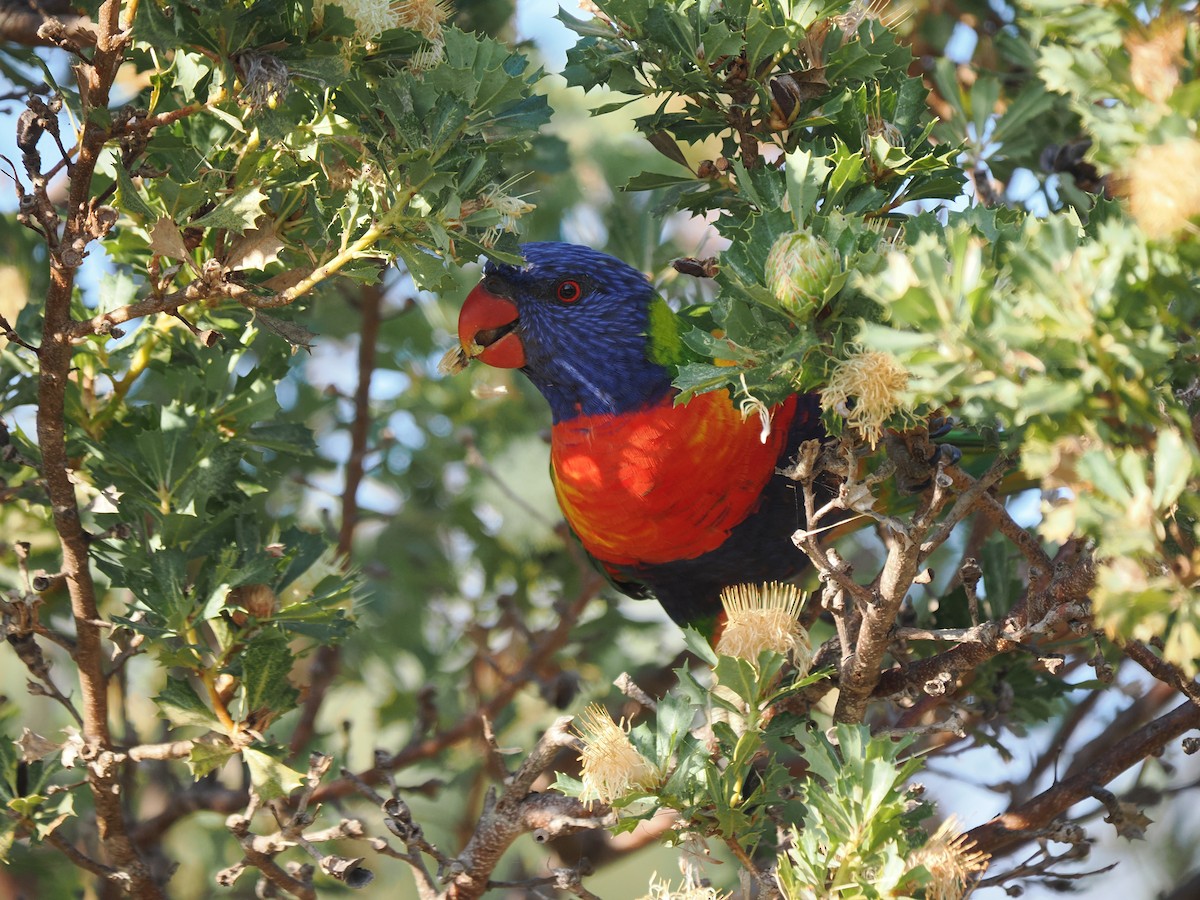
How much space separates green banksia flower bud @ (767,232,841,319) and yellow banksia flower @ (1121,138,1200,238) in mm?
356

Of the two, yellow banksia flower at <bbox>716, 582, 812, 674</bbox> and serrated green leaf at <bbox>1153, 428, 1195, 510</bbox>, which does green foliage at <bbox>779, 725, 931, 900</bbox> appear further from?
serrated green leaf at <bbox>1153, 428, 1195, 510</bbox>

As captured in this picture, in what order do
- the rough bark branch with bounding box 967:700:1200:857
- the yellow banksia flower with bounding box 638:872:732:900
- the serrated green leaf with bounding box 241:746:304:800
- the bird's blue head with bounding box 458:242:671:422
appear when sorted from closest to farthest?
the yellow banksia flower with bounding box 638:872:732:900, the serrated green leaf with bounding box 241:746:304:800, the rough bark branch with bounding box 967:700:1200:857, the bird's blue head with bounding box 458:242:671:422

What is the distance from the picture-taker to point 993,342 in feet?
3.38

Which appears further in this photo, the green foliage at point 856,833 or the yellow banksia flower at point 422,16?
the yellow banksia flower at point 422,16

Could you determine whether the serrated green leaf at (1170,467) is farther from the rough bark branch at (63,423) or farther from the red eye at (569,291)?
the red eye at (569,291)

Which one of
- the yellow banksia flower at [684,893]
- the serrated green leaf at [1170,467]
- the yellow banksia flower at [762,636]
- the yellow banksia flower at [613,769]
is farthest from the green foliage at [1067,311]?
the yellow banksia flower at [684,893]

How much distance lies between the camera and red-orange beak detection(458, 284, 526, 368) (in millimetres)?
2334

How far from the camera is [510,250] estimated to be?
68.2 inches

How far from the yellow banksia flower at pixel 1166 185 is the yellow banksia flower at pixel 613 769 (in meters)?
0.90

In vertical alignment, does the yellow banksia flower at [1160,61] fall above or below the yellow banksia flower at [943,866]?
above

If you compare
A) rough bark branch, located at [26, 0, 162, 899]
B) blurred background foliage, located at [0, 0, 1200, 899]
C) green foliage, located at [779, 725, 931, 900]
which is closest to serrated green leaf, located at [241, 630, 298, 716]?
blurred background foliage, located at [0, 0, 1200, 899]

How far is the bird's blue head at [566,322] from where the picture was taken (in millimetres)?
2311

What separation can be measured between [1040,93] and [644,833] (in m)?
1.74

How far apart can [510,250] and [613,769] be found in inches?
31.7
